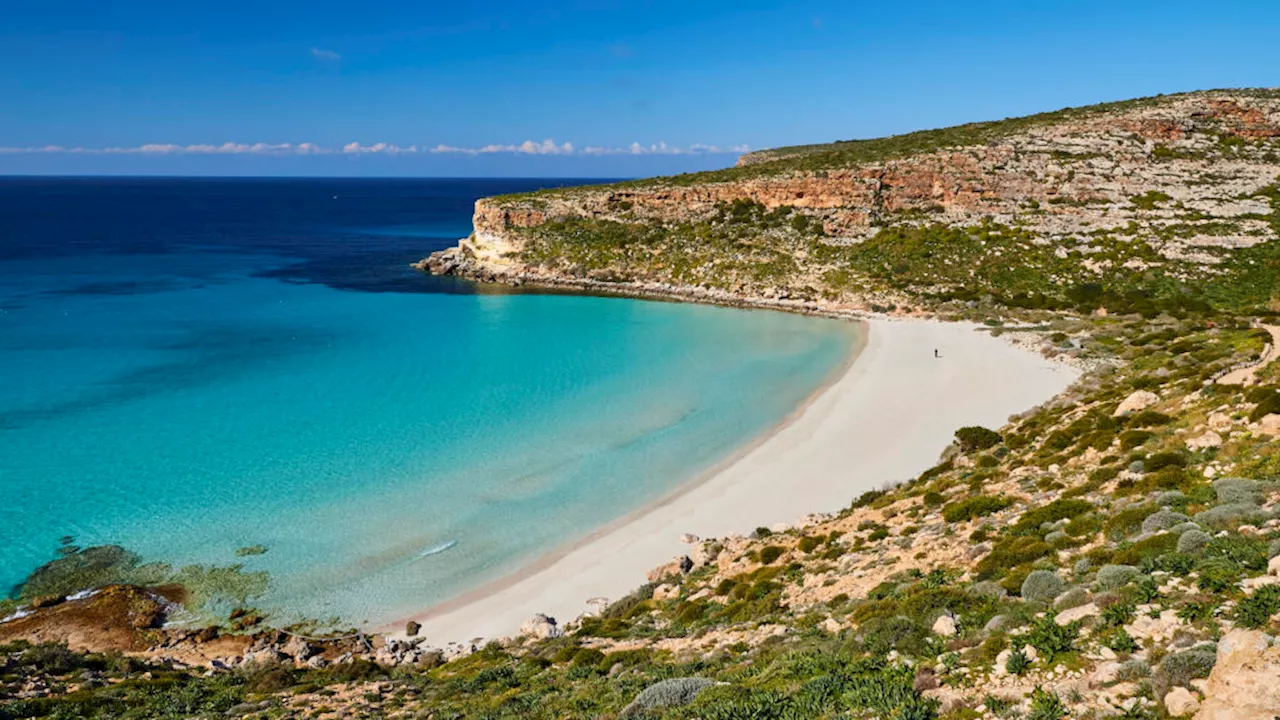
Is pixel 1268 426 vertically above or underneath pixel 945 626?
above

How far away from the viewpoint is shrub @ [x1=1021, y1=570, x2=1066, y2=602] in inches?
498

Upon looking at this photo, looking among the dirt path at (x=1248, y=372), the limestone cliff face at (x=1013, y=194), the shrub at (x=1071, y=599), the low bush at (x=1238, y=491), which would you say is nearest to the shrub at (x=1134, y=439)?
the dirt path at (x=1248, y=372)

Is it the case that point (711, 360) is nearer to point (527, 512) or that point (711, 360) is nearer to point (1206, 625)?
point (527, 512)

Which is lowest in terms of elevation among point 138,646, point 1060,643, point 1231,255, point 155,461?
point 138,646

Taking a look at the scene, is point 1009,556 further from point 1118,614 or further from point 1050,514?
point 1118,614

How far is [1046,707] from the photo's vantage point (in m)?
8.62

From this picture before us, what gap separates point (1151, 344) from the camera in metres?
43.6

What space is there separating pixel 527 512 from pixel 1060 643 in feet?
69.4

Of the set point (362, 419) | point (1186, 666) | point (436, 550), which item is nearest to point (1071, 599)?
point (1186, 666)

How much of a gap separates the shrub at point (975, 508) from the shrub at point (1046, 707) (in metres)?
11.3

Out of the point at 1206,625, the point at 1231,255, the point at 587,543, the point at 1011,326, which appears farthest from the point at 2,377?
the point at 1231,255

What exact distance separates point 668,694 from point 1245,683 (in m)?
7.88

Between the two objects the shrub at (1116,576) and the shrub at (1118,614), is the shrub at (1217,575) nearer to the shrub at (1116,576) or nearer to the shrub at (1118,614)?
the shrub at (1116,576)

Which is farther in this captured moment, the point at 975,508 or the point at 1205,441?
the point at 975,508
